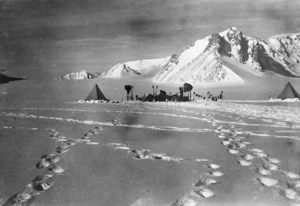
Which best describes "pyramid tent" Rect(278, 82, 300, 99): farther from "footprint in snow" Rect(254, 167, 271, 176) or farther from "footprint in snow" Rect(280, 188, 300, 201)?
"footprint in snow" Rect(280, 188, 300, 201)

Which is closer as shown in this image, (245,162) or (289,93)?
(245,162)

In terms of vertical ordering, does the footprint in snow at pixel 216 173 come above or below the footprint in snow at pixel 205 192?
above

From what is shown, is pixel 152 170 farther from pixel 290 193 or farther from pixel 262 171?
pixel 290 193

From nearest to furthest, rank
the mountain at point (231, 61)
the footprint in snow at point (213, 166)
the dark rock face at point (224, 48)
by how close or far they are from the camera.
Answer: the footprint in snow at point (213, 166) → the mountain at point (231, 61) → the dark rock face at point (224, 48)

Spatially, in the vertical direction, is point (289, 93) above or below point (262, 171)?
above

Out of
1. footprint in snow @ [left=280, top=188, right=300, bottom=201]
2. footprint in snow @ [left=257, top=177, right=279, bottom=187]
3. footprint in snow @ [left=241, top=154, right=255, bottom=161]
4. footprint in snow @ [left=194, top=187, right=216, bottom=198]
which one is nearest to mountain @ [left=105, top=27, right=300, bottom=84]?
footprint in snow @ [left=241, top=154, right=255, bottom=161]

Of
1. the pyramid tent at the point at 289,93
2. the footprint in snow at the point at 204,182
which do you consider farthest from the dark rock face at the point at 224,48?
the footprint in snow at the point at 204,182

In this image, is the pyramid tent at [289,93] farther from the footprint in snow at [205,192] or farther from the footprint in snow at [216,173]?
the footprint in snow at [205,192]

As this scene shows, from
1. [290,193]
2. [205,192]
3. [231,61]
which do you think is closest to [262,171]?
[290,193]

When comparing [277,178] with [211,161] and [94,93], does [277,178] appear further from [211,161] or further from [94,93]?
[94,93]

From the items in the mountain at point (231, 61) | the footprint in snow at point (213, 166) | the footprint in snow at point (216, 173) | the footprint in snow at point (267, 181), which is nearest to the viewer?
the footprint in snow at point (267, 181)
